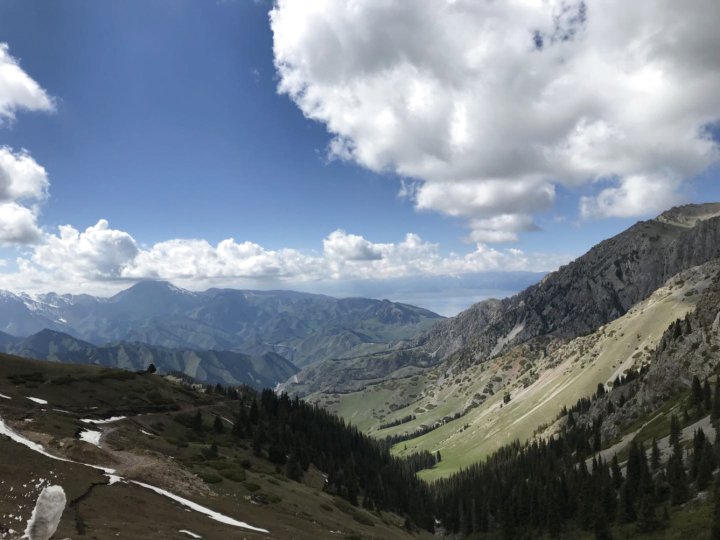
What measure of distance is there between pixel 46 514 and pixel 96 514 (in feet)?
100

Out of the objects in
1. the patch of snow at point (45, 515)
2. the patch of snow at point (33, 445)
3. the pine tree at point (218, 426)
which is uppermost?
the patch of snow at point (45, 515)

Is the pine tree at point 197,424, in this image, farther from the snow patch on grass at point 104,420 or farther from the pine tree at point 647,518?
the pine tree at point 647,518

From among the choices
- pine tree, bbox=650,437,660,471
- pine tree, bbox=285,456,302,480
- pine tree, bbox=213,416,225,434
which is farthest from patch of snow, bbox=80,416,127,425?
pine tree, bbox=650,437,660,471

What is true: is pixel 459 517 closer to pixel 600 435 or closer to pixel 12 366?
pixel 600 435

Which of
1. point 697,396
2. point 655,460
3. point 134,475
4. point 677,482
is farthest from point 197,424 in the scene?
point 697,396

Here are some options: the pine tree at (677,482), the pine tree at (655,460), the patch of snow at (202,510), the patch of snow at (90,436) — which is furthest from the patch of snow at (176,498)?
the pine tree at (655,460)

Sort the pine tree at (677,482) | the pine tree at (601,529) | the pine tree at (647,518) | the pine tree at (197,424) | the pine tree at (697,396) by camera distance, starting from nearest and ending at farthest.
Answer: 1. the pine tree at (647,518)
2. the pine tree at (677,482)
3. the pine tree at (601,529)
4. the pine tree at (197,424)
5. the pine tree at (697,396)

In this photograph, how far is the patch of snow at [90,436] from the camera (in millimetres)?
73137

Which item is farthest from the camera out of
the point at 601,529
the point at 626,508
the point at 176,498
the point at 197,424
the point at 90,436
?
the point at 197,424

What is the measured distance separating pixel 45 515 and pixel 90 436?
7386cm

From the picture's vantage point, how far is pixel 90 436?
77375 mm

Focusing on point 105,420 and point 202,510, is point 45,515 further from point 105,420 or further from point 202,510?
point 105,420

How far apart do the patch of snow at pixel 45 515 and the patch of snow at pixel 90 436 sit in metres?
66.2

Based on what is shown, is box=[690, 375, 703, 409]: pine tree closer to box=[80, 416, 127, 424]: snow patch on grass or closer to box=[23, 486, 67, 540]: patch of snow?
box=[80, 416, 127, 424]: snow patch on grass
